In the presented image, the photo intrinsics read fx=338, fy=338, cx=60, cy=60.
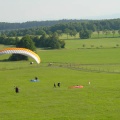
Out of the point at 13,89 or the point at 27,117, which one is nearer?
the point at 27,117

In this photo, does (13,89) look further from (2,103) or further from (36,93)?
(2,103)

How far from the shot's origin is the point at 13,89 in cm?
4094

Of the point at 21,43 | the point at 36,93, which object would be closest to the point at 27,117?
the point at 36,93

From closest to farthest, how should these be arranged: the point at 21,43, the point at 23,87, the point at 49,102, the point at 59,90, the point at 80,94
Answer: the point at 49,102
the point at 80,94
the point at 59,90
the point at 23,87
the point at 21,43

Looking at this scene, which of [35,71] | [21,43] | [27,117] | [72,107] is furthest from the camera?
[21,43]

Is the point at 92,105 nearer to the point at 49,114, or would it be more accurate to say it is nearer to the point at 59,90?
the point at 49,114

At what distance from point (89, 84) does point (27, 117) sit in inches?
728

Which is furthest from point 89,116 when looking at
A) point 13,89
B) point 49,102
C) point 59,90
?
point 13,89

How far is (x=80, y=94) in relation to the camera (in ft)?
120

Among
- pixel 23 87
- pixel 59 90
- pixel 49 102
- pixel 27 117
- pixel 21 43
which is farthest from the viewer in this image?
pixel 21 43

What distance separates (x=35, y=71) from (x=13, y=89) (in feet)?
64.9

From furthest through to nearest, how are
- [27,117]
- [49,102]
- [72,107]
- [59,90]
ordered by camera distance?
1. [59,90]
2. [49,102]
3. [72,107]
4. [27,117]

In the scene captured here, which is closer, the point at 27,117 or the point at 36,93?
the point at 27,117

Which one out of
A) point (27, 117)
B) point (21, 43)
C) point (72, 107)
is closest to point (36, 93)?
point (72, 107)
